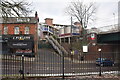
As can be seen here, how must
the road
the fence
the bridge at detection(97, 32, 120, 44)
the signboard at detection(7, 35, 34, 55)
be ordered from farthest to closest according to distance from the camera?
the signboard at detection(7, 35, 34, 55) < the bridge at detection(97, 32, 120, 44) < the road < the fence

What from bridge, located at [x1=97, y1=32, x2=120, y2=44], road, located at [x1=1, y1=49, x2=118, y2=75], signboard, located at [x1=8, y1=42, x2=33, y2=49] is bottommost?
road, located at [x1=1, y1=49, x2=118, y2=75]

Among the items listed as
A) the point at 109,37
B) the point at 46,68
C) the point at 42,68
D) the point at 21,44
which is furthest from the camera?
the point at 109,37

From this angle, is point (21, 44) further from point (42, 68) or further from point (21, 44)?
point (42, 68)

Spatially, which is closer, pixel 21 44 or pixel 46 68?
pixel 46 68

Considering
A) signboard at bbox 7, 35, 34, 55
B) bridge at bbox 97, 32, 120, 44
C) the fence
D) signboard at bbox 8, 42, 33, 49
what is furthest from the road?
bridge at bbox 97, 32, 120, 44

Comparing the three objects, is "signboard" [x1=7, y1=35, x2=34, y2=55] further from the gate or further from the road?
the road

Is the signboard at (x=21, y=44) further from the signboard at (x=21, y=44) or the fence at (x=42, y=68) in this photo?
the fence at (x=42, y=68)

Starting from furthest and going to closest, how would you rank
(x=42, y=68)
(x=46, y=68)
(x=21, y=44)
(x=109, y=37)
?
1. (x=109, y=37)
2. (x=21, y=44)
3. (x=42, y=68)
4. (x=46, y=68)

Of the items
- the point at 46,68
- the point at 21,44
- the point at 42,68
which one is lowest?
the point at 42,68

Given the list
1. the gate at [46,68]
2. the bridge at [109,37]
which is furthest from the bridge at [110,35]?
the gate at [46,68]

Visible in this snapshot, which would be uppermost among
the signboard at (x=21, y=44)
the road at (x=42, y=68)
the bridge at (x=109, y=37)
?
the bridge at (x=109, y=37)

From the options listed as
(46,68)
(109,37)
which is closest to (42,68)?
(46,68)

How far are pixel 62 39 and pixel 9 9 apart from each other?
1942 inches

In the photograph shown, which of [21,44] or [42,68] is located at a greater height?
[21,44]
